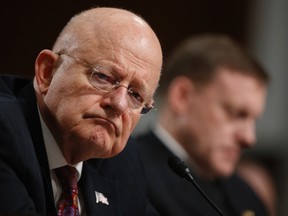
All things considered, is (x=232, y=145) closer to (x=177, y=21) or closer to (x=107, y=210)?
(x=107, y=210)

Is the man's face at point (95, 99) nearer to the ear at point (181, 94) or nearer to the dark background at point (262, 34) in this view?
the ear at point (181, 94)

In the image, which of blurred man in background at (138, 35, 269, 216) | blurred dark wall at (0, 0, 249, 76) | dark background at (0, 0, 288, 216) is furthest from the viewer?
dark background at (0, 0, 288, 216)

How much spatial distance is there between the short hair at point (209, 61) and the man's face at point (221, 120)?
33 mm

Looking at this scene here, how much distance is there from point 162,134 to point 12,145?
Result: 1570mm

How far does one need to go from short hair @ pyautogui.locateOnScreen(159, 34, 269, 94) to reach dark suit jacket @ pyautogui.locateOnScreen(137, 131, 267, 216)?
14.9 inches

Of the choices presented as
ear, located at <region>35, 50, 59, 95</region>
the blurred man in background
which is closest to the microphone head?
ear, located at <region>35, 50, 59, 95</region>

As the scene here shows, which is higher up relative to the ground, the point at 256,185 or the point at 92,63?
the point at 92,63

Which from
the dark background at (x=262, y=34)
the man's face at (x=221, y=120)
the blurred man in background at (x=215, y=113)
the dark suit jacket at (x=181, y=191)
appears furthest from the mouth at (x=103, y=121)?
the dark background at (x=262, y=34)

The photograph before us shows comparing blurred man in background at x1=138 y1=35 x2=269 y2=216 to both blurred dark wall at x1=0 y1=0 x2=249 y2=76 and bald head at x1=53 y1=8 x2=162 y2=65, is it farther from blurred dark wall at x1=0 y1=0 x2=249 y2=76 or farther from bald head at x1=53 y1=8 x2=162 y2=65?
bald head at x1=53 y1=8 x2=162 y2=65

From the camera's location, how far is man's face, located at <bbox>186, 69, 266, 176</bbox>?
10.5 ft

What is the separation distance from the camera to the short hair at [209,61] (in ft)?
10.7

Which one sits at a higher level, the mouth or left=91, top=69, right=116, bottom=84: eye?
left=91, top=69, right=116, bottom=84: eye

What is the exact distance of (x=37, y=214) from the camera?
159 cm

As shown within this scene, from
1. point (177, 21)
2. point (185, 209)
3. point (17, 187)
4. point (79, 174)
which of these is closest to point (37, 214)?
point (17, 187)
